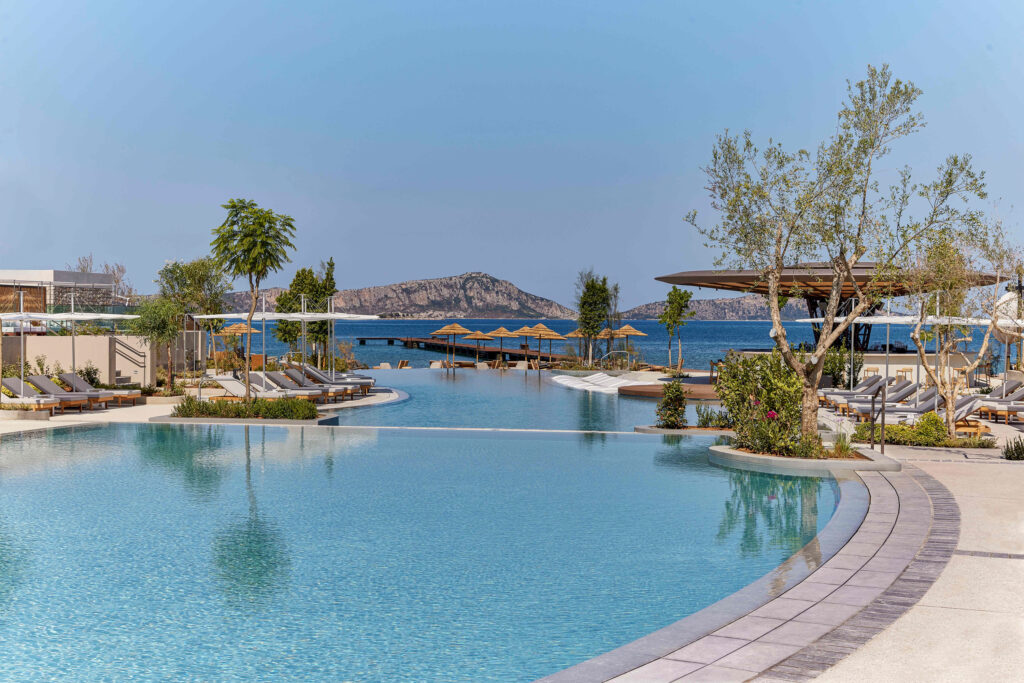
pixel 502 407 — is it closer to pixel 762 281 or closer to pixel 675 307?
pixel 762 281

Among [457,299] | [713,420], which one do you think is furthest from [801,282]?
[457,299]

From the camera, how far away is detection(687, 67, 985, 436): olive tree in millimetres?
10383

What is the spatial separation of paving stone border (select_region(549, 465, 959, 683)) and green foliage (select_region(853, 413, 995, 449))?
4941 mm

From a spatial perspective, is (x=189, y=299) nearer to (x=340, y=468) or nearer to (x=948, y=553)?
(x=340, y=468)

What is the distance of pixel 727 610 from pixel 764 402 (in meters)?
6.31

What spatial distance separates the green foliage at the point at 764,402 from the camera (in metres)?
11.0

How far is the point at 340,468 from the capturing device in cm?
1118

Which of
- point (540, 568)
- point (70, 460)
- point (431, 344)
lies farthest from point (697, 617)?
point (431, 344)

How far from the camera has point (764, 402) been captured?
1123 centimetres

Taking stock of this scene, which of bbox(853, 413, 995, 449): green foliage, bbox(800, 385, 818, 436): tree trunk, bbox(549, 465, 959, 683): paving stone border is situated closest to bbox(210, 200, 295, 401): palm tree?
bbox(800, 385, 818, 436): tree trunk

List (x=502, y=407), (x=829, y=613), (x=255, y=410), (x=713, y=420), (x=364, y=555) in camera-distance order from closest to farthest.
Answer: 1. (x=829, y=613)
2. (x=364, y=555)
3. (x=713, y=420)
4. (x=255, y=410)
5. (x=502, y=407)

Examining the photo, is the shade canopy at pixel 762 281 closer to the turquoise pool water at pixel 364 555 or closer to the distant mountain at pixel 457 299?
the turquoise pool water at pixel 364 555

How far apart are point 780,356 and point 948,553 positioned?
224 inches

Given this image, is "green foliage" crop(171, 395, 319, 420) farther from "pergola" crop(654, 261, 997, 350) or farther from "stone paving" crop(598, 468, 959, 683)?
"stone paving" crop(598, 468, 959, 683)
